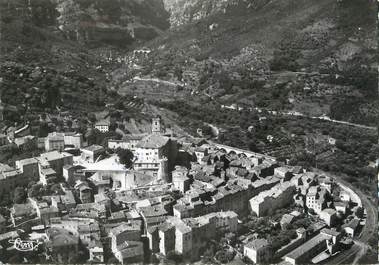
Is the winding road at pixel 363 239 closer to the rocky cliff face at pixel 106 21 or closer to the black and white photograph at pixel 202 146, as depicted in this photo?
the black and white photograph at pixel 202 146

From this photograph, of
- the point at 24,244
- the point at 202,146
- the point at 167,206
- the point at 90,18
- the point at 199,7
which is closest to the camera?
the point at 24,244

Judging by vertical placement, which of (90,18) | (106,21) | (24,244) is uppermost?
(90,18)

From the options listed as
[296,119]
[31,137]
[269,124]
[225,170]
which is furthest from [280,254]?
[296,119]

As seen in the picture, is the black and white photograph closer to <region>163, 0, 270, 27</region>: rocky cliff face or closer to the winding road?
the winding road

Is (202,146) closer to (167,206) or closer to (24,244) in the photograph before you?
(167,206)

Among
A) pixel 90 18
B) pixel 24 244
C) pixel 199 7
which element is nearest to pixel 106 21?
pixel 90 18

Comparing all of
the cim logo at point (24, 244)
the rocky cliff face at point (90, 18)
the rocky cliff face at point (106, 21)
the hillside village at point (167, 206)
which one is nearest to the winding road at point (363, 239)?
the hillside village at point (167, 206)
